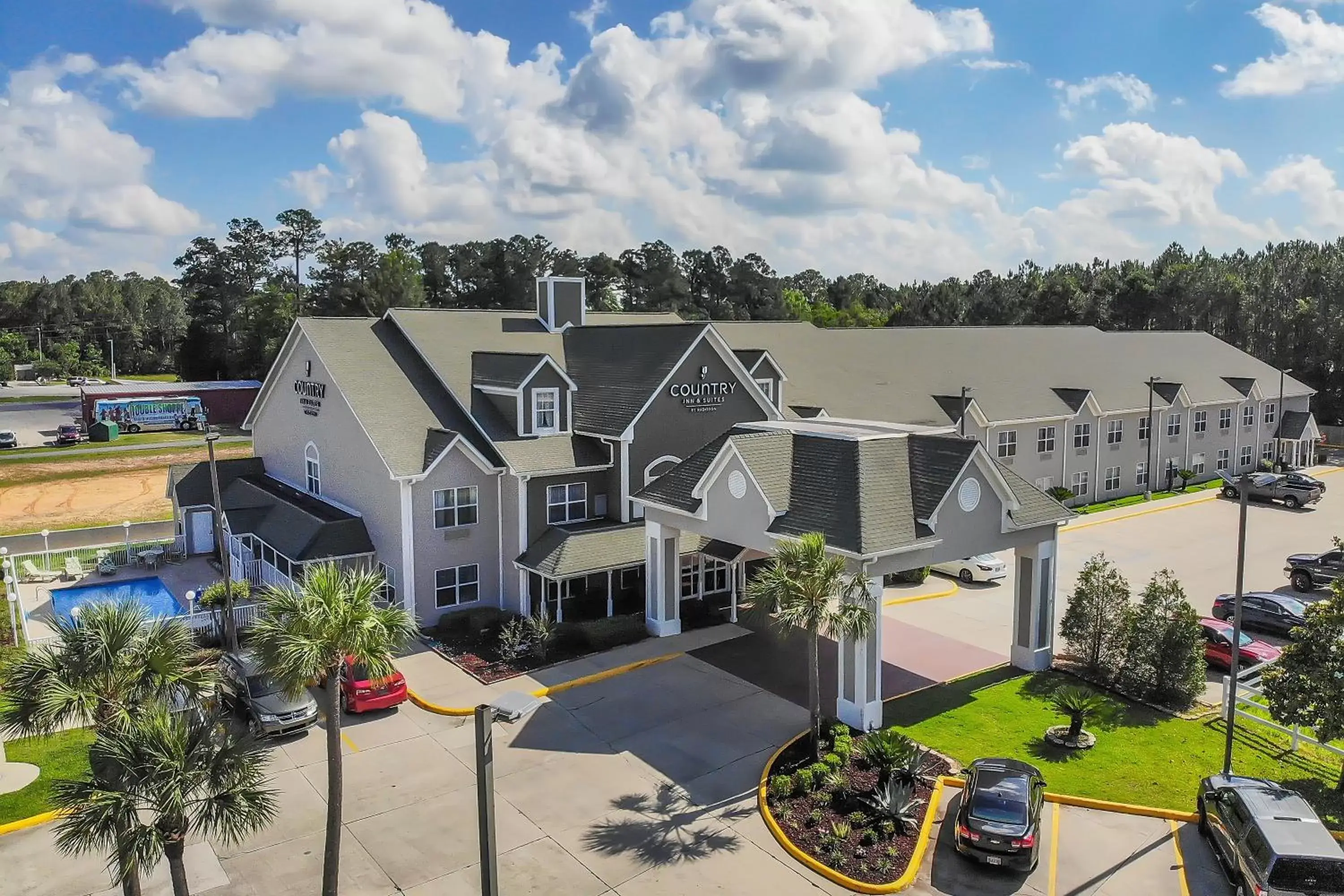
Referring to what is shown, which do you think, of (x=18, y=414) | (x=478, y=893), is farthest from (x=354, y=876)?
(x=18, y=414)

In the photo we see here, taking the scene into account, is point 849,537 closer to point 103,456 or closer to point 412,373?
point 412,373

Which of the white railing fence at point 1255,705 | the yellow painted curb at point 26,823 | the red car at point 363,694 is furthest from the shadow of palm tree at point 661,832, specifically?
the white railing fence at point 1255,705

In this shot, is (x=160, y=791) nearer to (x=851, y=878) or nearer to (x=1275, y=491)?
(x=851, y=878)

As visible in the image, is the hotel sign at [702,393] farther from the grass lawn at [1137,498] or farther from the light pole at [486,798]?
the grass lawn at [1137,498]

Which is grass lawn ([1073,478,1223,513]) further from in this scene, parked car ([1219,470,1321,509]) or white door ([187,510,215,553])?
white door ([187,510,215,553])

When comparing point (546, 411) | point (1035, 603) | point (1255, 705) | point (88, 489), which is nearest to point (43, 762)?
point (546, 411)
